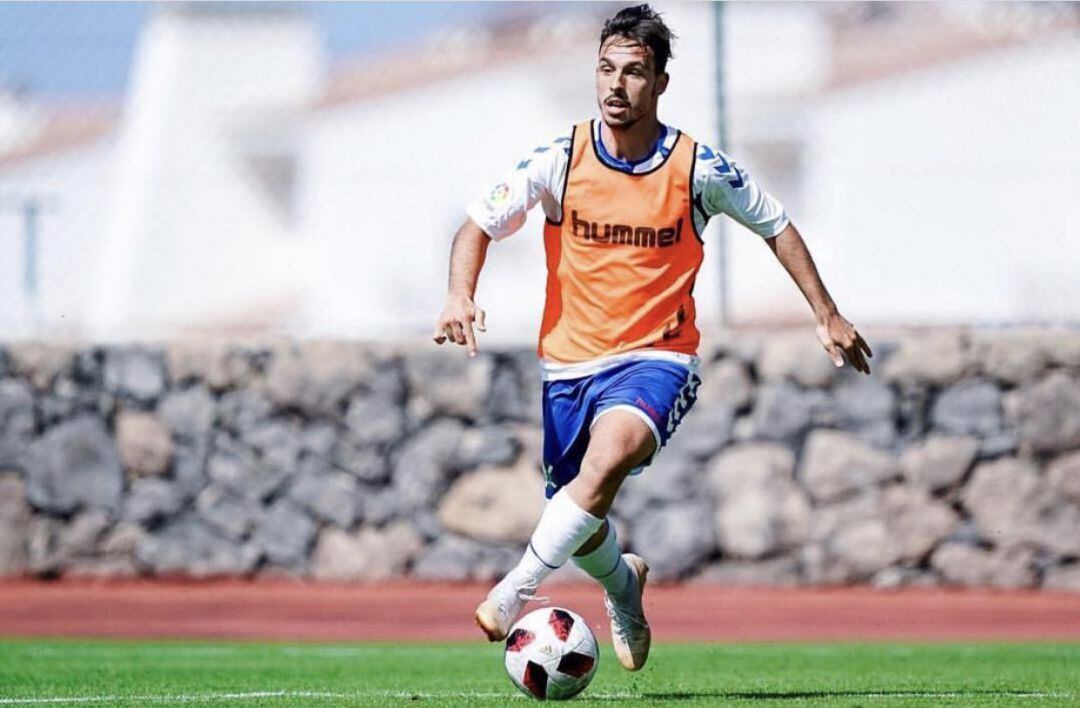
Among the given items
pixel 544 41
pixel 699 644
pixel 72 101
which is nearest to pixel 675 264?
pixel 699 644

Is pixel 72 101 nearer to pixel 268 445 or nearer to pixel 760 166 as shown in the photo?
pixel 268 445

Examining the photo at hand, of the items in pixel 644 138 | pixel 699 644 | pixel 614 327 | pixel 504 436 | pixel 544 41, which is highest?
pixel 544 41

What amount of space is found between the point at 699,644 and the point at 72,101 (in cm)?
824

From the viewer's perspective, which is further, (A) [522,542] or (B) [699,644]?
(A) [522,542]

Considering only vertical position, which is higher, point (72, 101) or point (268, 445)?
point (72, 101)

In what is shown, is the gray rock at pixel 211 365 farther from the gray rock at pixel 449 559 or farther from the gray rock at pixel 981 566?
the gray rock at pixel 981 566

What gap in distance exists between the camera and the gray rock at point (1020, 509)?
1278 centimetres

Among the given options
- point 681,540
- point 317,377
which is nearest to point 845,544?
point 681,540

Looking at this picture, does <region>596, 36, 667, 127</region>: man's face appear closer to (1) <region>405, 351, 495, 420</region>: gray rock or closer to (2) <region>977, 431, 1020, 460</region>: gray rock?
(1) <region>405, 351, 495, 420</region>: gray rock

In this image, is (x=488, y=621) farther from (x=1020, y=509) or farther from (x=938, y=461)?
(x=1020, y=509)

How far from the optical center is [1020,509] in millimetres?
12797

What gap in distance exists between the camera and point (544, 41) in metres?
22.2

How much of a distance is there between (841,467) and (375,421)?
287cm

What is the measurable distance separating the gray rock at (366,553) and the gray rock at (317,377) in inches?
30.3
